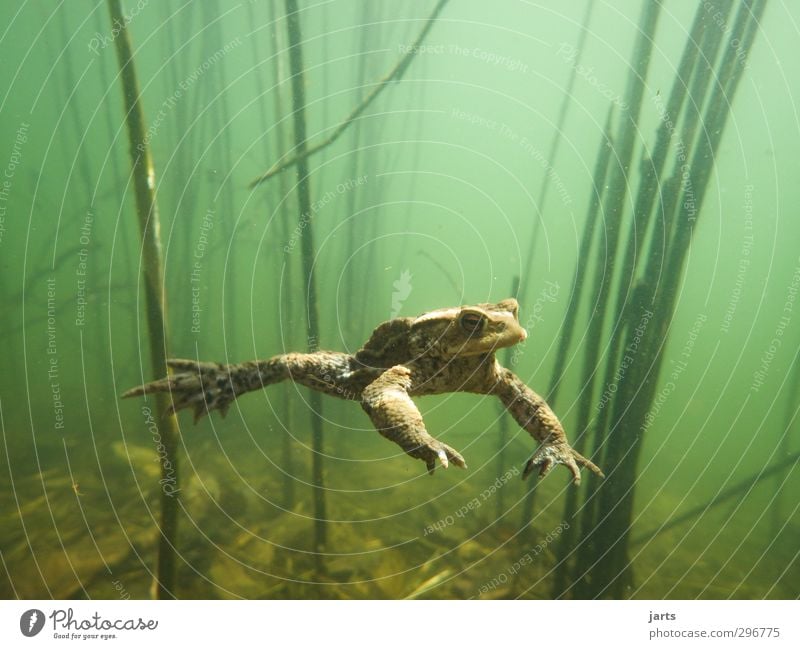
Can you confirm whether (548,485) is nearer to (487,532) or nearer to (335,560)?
(487,532)

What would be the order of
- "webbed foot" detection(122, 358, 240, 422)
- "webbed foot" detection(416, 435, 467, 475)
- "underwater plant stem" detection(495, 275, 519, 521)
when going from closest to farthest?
"webbed foot" detection(416, 435, 467, 475)
"webbed foot" detection(122, 358, 240, 422)
"underwater plant stem" detection(495, 275, 519, 521)

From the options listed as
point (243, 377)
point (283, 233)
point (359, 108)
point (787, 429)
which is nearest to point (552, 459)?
point (243, 377)

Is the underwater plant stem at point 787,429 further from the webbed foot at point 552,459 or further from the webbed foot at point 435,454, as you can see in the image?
the webbed foot at point 435,454

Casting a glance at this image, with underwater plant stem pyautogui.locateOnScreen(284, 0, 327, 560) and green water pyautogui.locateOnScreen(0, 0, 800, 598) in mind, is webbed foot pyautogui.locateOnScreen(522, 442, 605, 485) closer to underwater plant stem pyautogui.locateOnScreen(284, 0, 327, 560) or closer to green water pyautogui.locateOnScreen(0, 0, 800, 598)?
green water pyautogui.locateOnScreen(0, 0, 800, 598)

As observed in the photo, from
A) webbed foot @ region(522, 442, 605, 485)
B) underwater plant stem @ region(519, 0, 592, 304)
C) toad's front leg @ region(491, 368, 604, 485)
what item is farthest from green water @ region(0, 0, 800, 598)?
webbed foot @ region(522, 442, 605, 485)

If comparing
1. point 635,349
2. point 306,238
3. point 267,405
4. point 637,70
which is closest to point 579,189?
point 637,70

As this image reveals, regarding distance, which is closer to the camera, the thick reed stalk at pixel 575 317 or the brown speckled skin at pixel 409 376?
the brown speckled skin at pixel 409 376

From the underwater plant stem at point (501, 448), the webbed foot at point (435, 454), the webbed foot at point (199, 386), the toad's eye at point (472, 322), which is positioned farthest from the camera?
the underwater plant stem at point (501, 448)

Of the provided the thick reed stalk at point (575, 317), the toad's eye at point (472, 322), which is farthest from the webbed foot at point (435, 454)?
the thick reed stalk at point (575, 317)
